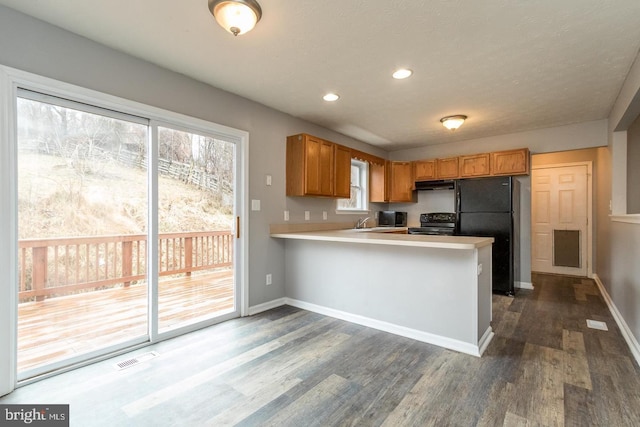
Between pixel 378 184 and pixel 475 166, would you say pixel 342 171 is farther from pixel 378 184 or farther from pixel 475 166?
pixel 475 166

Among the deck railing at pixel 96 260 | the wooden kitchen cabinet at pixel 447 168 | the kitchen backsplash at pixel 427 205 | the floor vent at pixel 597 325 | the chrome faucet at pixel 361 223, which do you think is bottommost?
the floor vent at pixel 597 325

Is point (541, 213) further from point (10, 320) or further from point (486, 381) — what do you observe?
point (10, 320)

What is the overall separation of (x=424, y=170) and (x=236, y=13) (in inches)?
173

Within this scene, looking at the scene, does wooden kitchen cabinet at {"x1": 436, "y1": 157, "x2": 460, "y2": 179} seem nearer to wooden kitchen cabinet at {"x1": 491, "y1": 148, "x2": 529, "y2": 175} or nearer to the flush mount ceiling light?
wooden kitchen cabinet at {"x1": 491, "y1": 148, "x2": 529, "y2": 175}

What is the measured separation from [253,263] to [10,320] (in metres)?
1.98

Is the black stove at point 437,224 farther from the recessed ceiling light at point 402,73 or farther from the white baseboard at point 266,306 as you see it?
the recessed ceiling light at point 402,73

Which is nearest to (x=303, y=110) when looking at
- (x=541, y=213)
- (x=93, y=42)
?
(x=93, y=42)

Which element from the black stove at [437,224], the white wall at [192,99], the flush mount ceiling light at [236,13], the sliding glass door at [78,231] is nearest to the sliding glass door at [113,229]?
the sliding glass door at [78,231]

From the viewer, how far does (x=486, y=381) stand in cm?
211

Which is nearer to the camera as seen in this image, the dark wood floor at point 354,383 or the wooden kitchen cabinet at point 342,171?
the dark wood floor at point 354,383

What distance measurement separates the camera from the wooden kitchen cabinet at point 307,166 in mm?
3805

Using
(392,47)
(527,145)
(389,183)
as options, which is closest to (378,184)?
(389,183)

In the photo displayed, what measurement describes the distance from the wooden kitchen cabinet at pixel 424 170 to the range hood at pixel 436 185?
111 mm

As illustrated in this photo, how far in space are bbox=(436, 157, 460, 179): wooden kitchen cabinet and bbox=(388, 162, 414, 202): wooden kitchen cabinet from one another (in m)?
0.52
